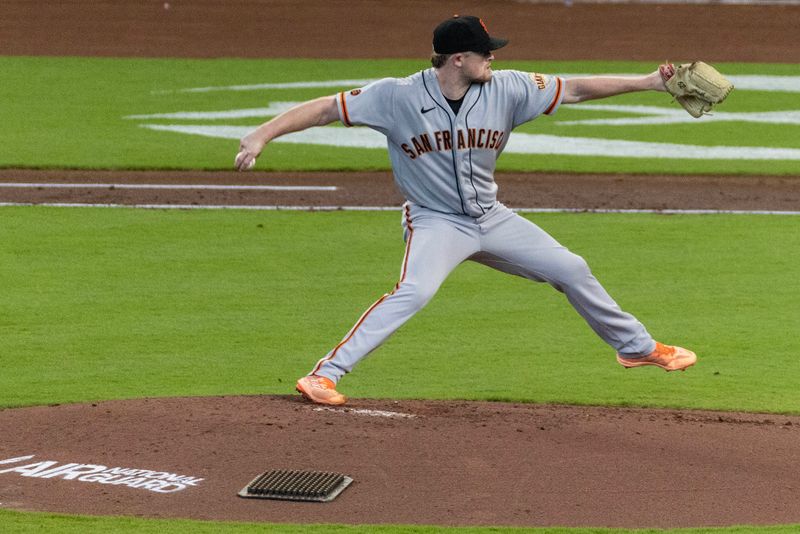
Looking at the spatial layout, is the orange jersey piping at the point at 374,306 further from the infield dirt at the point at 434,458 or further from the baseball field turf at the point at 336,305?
the baseball field turf at the point at 336,305

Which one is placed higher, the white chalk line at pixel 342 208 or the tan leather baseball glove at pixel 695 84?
the tan leather baseball glove at pixel 695 84

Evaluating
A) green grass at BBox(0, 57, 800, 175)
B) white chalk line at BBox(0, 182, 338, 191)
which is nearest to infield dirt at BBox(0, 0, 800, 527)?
white chalk line at BBox(0, 182, 338, 191)

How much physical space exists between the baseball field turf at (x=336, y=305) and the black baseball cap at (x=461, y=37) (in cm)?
202

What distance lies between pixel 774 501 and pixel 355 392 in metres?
2.71

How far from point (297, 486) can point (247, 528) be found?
47 centimetres

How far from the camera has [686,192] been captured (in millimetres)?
15125

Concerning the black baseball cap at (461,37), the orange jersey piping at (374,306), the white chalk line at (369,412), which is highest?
the black baseball cap at (461,37)

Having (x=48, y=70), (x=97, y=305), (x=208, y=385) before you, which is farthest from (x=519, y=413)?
(x=48, y=70)

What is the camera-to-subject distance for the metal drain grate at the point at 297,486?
5980 millimetres

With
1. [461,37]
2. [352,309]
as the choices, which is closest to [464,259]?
[461,37]

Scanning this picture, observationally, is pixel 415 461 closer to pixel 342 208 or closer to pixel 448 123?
pixel 448 123

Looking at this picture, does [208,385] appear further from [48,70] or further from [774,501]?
[48,70]

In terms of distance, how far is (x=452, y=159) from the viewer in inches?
Answer: 281

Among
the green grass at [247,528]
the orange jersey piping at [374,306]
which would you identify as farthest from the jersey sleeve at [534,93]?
the green grass at [247,528]
